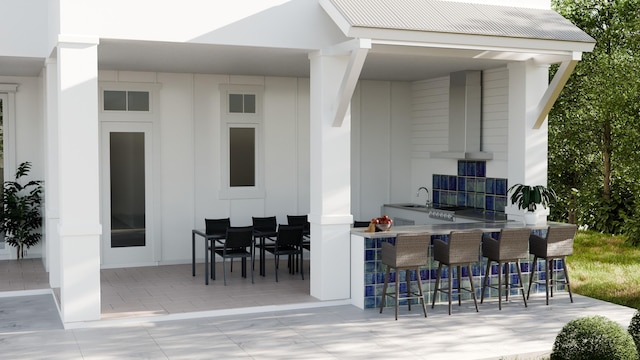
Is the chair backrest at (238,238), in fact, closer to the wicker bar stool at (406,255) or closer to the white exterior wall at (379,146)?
the wicker bar stool at (406,255)

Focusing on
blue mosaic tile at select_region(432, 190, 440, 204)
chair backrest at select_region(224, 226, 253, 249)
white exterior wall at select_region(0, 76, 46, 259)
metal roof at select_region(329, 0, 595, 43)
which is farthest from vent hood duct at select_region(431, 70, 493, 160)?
white exterior wall at select_region(0, 76, 46, 259)

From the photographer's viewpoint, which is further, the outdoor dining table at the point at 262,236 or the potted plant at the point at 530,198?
the outdoor dining table at the point at 262,236

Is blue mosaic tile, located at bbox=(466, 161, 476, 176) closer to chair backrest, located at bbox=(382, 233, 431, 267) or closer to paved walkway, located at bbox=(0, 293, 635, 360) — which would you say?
paved walkway, located at bbox=(0, 293, 635, 360)

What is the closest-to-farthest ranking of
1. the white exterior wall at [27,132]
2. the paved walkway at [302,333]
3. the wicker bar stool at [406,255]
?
the paved walkway at [302,333]
the wicker bar stool at [406,255]
the white exterior wall at [27,132]

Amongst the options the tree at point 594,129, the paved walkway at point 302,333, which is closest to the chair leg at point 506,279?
the paved walkway at point 302,333

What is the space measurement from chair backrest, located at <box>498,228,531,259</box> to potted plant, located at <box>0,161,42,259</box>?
22.6 ft

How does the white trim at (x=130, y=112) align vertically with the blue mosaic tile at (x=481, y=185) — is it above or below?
above

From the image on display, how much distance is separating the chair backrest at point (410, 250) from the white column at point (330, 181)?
2.39ft

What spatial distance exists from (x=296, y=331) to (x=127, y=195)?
4.67m

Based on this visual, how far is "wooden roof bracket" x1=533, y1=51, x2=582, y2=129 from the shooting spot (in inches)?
340

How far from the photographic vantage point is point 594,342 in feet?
18.1

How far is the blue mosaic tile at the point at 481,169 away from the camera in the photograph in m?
10.6

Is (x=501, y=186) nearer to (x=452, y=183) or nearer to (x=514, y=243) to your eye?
(x=452, y=183)

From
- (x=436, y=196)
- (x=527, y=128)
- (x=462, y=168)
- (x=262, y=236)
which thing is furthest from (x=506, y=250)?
(x=436, y=196)
